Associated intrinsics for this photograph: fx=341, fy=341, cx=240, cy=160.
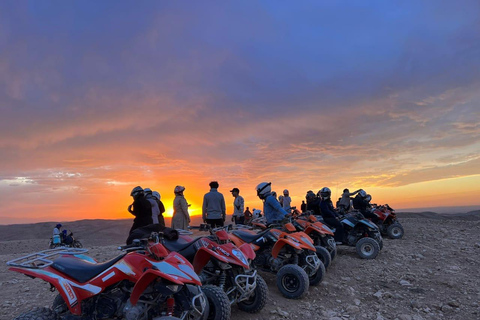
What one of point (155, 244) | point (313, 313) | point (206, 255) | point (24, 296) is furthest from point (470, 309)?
point (24, 296)

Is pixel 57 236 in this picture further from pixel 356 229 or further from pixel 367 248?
pixel 367 248

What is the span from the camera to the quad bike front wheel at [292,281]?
563cm

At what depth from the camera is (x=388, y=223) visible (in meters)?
13.2

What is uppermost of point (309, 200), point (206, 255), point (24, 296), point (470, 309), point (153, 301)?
point (309, 200)

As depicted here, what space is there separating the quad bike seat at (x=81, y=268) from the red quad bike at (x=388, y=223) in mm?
11344

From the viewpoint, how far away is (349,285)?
690 cm

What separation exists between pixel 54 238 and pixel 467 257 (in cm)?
1570

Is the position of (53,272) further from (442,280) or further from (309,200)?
(309,200)

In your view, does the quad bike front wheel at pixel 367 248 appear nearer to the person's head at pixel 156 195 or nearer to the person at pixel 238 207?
the person at pixel 238 207

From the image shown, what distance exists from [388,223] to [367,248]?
4.52 metres

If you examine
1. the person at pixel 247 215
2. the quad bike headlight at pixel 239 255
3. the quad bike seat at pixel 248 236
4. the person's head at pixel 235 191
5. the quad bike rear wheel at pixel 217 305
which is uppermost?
the person's head at pixel 235 191

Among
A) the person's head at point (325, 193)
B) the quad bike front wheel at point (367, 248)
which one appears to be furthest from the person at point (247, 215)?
the quad bike front wheel at point (367, 248)

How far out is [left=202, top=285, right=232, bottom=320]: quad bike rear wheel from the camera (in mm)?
3777

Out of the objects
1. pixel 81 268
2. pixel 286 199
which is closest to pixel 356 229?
pixel 286 199
